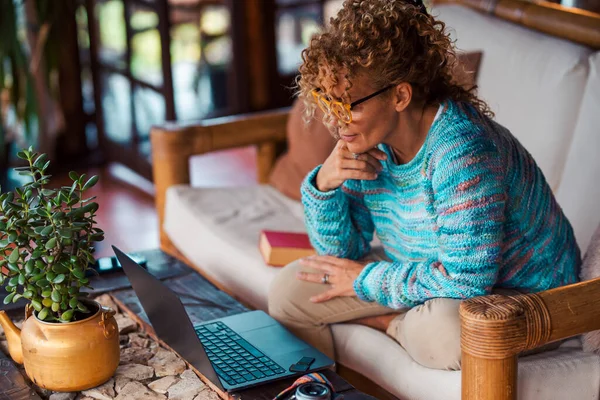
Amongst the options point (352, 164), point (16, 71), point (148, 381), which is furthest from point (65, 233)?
point (16, 71)

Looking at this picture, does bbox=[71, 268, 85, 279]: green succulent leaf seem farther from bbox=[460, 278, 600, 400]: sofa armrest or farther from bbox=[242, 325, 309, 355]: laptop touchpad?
bbox=[460, 278, 600, 400]: sofa armrest

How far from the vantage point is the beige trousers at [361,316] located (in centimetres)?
157

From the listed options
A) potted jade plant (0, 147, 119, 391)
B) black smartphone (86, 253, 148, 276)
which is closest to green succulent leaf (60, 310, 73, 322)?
potted jade plant (0, 147, 119, 391)

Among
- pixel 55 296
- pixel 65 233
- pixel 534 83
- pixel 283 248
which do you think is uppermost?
pixel 534 83

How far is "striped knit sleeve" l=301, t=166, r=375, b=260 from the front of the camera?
184 cm

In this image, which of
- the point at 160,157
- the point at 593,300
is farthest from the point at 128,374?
the point at 160,157

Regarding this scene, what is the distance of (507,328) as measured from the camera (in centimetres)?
127

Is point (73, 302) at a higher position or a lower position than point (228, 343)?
higher

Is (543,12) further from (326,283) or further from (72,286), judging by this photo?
(72,286)

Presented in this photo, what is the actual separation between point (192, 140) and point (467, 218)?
1341mm

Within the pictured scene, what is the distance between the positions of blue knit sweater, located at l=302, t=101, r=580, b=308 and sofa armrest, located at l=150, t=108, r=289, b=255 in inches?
34.8

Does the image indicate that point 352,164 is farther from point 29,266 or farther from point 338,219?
point 29,266

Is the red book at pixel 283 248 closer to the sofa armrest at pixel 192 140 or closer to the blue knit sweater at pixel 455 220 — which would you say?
the blue knit sweater at pixel 455 220

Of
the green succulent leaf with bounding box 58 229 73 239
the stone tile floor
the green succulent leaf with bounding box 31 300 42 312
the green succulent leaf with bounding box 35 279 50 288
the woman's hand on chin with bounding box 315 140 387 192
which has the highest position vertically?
the woman's hand on chin with bounding box 315 140 387 192
